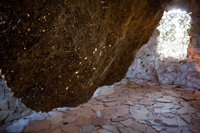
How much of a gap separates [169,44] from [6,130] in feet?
16.2

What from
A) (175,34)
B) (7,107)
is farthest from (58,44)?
(175,34)

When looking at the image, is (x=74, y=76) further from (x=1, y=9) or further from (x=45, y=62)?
(x=1, y=9)

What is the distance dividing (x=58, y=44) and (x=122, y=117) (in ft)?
7.04

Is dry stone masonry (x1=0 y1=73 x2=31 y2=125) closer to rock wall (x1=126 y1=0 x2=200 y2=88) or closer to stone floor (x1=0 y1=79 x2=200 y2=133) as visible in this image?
stone floor (x1=0 y1=79 x2=200 y2=133)

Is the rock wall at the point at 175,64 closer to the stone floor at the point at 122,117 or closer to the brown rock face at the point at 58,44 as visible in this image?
the stone floor at the point at 122,117

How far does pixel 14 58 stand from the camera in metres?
0.54

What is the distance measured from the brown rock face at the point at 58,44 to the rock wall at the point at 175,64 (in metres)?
4.14

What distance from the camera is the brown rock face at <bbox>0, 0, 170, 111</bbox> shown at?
52cm

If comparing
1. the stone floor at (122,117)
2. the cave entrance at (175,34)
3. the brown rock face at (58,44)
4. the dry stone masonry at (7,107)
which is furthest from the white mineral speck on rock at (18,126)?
the cave entrance at (175,34)

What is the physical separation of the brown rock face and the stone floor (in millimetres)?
1424

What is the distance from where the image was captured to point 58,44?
2.23 feet

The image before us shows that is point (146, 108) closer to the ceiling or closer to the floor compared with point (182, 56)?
closer to the floor

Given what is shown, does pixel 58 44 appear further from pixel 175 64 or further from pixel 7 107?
pixel 175 64

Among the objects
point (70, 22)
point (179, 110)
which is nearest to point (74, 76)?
point (70, 22)
